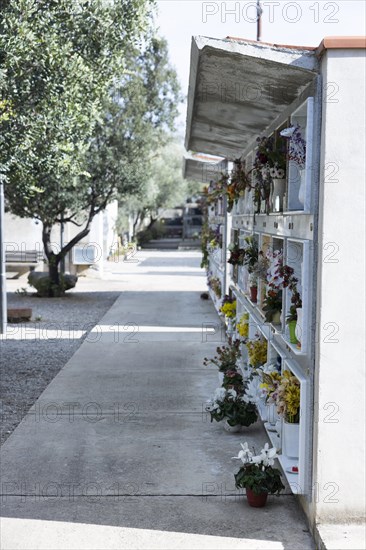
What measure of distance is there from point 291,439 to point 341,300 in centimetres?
142

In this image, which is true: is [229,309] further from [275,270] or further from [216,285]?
[216,285]

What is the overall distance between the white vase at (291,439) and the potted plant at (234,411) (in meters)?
1.55

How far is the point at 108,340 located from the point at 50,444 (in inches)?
240

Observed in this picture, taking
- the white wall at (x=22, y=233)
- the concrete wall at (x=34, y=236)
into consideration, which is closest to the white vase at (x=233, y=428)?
the concrete wall at (x=34, y=236)

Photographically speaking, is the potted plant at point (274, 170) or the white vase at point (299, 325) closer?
the white vase at point (299, 325)

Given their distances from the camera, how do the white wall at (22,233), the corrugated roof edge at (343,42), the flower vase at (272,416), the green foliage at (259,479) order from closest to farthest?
1. the corrugated roof edge at (343,42)
2. the green foliage at (259,479)
3. the flower vase at (272,416)
4. the white wall at (22,233)

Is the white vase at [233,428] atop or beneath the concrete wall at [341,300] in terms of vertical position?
beneath

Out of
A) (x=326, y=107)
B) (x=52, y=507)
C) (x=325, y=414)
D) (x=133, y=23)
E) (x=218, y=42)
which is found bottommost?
(x=52, y=507)

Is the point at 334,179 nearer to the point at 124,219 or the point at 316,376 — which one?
the point at 316,376

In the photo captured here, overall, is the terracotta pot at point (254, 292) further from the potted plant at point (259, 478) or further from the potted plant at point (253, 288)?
the potted plant at point (259, 478)

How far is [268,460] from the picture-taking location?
580 centimetres

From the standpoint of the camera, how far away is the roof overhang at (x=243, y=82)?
17.1 ft

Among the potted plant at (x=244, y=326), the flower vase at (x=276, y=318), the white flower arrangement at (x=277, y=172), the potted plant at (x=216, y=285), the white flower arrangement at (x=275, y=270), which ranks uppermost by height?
the white flower arrangement at (x=277, y=172)

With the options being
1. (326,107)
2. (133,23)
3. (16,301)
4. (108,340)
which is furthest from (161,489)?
(16,301)
